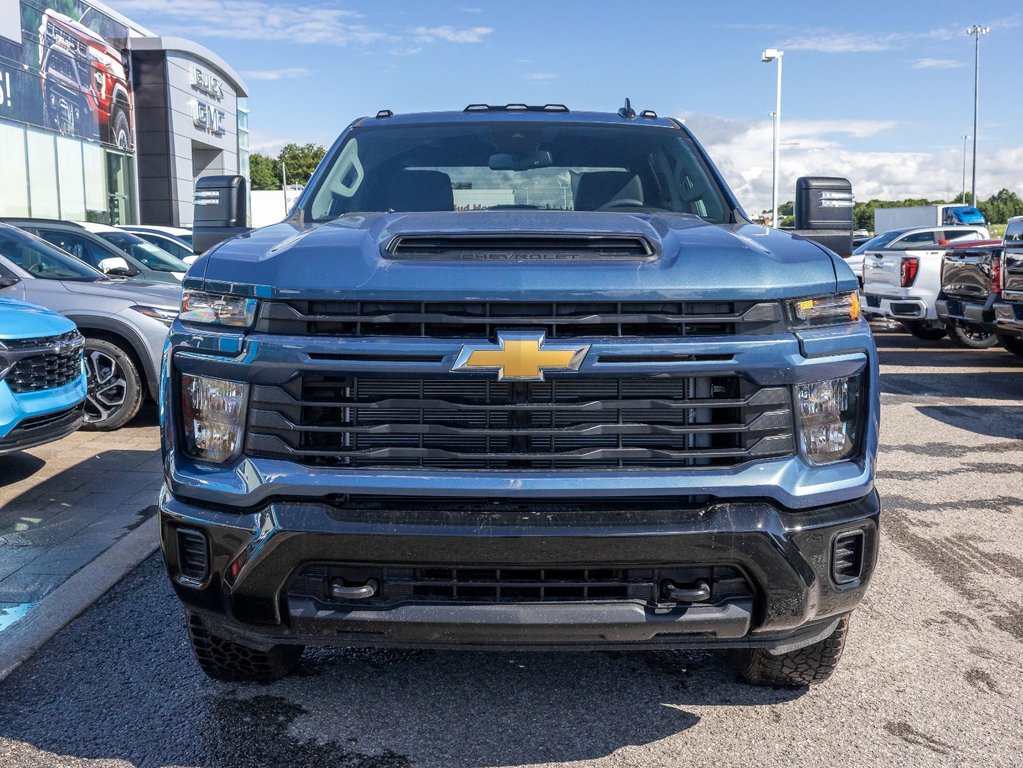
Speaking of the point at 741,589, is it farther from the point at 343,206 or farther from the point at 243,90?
the point at 243,90

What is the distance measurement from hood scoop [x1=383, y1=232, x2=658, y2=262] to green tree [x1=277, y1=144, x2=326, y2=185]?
310 feet

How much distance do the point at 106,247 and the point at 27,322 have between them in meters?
4.53

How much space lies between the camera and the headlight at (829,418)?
2.91m

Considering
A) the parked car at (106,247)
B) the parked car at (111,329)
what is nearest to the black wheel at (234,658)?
the parked car at (111,329)

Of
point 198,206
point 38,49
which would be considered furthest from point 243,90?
point 198,206

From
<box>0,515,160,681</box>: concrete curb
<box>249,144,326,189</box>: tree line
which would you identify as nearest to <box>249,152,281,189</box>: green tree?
<box>249,144,326,189</box>: tree line

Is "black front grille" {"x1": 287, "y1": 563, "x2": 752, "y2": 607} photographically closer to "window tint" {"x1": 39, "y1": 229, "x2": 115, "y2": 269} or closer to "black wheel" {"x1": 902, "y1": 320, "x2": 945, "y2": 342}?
"window tint" {"x1": 39, "y1": 229, "x2": 115, "y2": 269}

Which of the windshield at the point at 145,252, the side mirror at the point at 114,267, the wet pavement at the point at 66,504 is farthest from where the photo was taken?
the windshield at the point at 145,252

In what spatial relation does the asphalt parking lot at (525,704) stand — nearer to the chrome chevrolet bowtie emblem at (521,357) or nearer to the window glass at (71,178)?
the chrome chevrolet bowtie emblem at (521,357)

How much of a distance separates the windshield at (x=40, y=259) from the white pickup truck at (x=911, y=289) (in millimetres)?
10637

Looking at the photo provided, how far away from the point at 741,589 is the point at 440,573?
835 millimetres

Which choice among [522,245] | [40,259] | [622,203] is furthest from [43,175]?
[522,245]

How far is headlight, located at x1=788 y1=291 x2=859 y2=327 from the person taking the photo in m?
2.94

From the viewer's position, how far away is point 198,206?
4.23m
